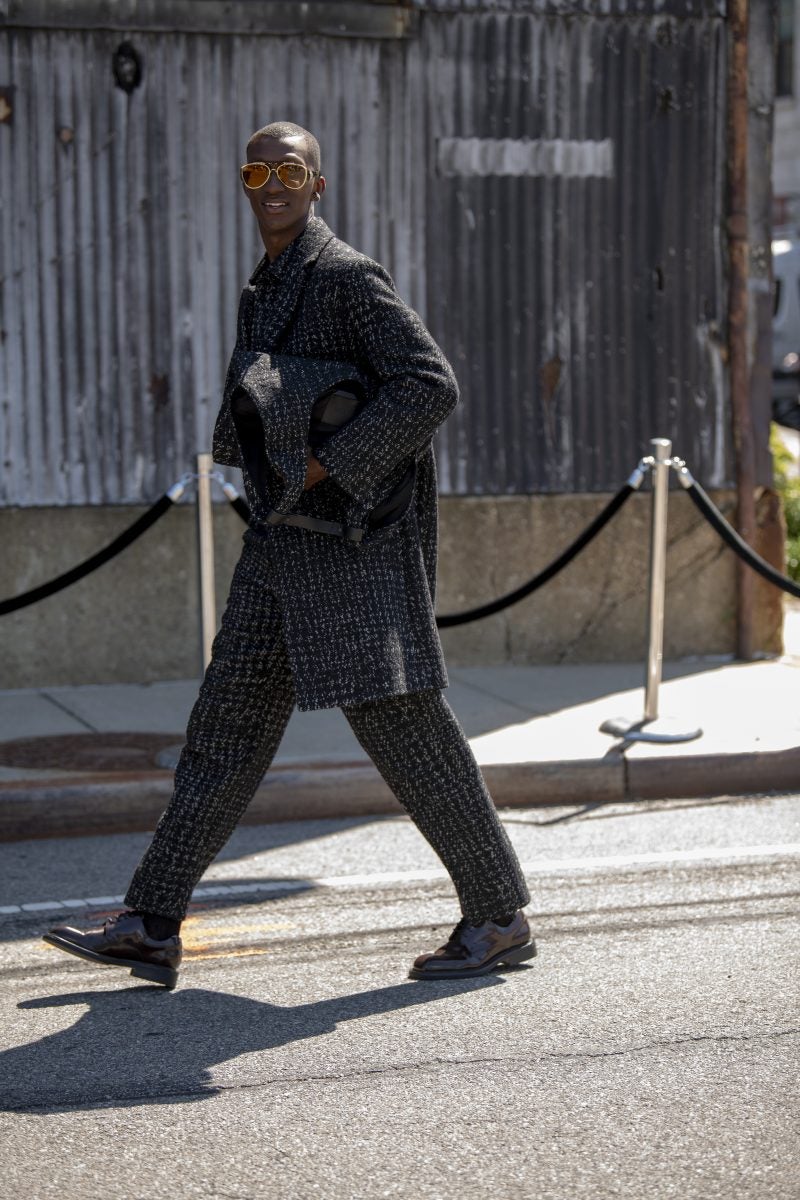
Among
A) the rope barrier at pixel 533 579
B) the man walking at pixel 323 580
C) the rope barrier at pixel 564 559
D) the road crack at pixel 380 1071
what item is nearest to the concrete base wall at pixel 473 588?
the rope barrier at pixel 533 579

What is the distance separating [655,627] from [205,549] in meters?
1.74

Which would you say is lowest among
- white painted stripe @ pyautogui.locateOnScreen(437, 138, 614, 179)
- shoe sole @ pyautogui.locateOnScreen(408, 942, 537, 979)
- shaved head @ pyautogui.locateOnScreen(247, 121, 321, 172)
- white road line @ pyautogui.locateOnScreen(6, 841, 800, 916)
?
white road line @ pyautogui.locateOnScreen(6, 841, 800, 916)

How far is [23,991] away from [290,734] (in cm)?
284

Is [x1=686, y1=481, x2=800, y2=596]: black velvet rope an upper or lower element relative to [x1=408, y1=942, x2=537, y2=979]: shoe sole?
upper

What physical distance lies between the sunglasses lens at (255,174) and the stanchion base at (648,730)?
10.9 ft

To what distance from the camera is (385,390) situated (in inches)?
163

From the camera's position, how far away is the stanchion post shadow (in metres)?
6.81

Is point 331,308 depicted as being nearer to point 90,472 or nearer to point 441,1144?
point 441,1144

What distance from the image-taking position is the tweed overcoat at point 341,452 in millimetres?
4125

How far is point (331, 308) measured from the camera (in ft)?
13.8

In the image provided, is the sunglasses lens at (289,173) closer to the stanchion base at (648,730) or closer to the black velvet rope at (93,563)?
the black velvet rope at (93,563)

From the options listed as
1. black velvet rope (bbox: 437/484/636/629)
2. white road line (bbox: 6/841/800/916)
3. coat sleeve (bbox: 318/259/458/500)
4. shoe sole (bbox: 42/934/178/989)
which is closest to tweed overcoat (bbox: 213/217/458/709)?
coat sleeve (bbox: 318/259/458/500)

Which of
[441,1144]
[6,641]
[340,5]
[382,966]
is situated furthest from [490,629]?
[441,1144]

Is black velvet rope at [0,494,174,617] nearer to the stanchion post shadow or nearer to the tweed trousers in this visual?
the stanchion post shadow
